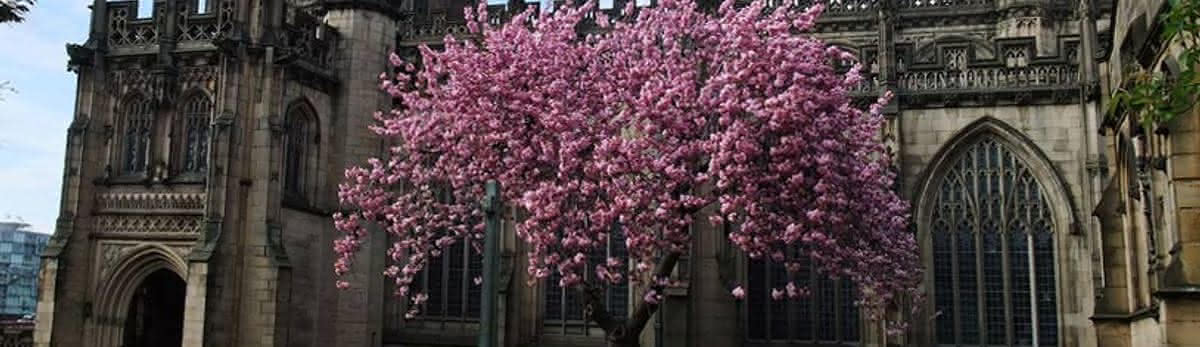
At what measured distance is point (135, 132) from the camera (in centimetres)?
2275

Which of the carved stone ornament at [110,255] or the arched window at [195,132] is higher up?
the arched window at [195,132]

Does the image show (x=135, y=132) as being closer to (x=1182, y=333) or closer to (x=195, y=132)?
(x=195, y=132)

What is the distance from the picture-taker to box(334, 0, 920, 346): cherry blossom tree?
16344 millimetres

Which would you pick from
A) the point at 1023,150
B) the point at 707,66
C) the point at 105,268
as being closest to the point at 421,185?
the point at 707,66

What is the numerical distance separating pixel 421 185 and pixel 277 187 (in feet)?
13.4

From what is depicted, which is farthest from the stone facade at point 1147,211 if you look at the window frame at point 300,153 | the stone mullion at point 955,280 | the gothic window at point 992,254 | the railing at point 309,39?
the window frame at point 300,153

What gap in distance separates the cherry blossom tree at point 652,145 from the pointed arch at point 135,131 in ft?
21.6

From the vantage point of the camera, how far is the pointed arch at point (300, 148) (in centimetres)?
2300

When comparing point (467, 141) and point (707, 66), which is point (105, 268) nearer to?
point (467, 141)

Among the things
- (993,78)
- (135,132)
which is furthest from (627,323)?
(135,132)

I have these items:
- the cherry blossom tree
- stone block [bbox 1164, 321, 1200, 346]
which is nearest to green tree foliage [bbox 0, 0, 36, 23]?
the cherry blossom tree

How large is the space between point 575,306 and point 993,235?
9.24 meters

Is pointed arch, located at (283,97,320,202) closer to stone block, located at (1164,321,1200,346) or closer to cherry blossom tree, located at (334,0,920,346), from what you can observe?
cherry blossom tree, located at (334,0,920,346)

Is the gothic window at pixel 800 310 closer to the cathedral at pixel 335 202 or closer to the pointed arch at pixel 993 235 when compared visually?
the cathedral at pixel 335 202
